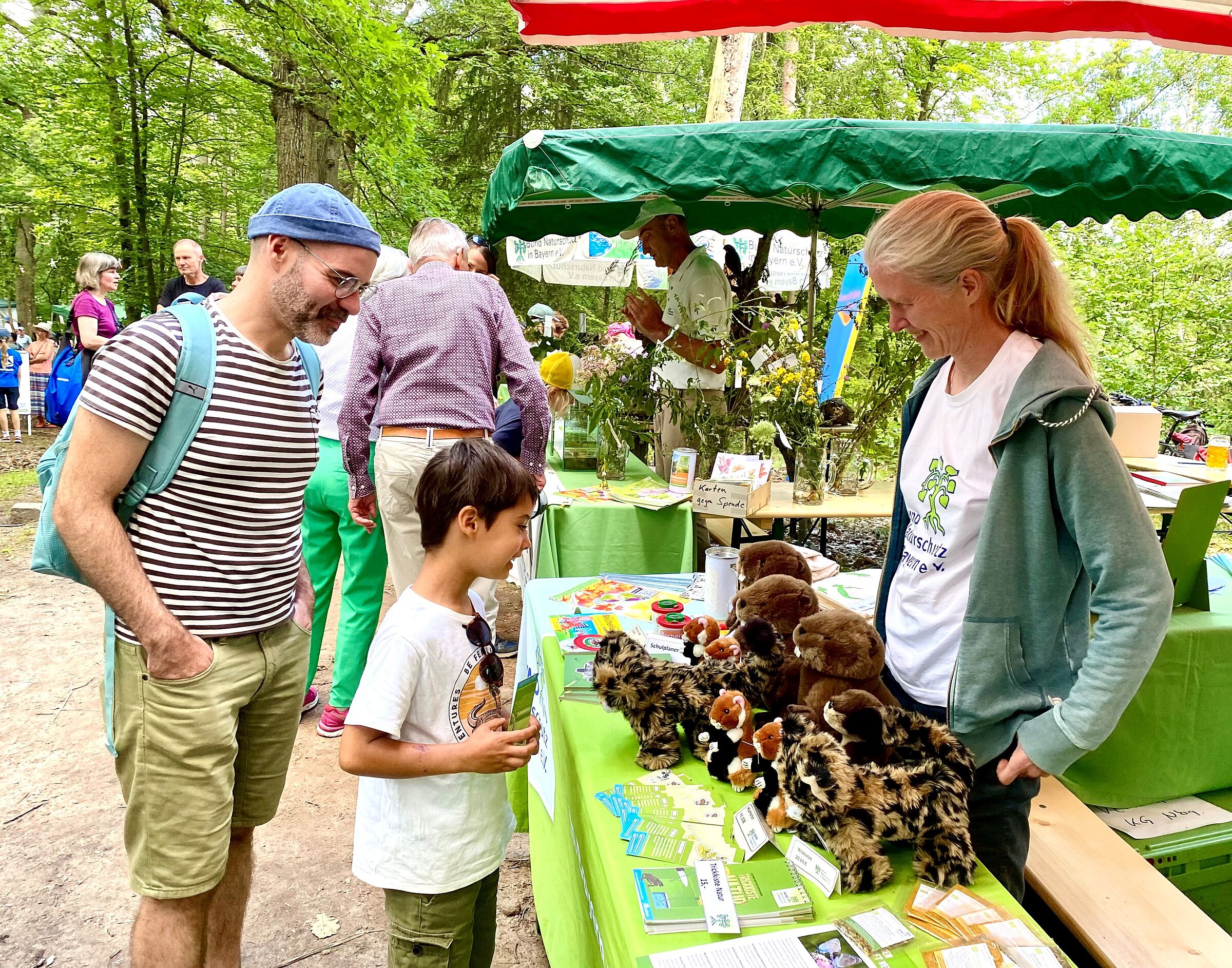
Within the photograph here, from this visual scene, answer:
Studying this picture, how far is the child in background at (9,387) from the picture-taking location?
400 inches

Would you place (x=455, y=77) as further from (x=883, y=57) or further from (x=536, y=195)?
(x=536, y=195)

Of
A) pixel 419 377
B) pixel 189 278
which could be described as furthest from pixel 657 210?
pixel 189 278

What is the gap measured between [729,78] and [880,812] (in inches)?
334

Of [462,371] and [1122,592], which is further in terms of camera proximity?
[462,371]

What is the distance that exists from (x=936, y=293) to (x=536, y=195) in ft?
9.86

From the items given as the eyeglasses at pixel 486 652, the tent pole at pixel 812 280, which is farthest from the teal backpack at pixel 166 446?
the tent pole at pixel 812 280

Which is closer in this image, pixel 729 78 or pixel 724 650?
pixel 724 650

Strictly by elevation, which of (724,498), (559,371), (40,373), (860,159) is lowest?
(40,373)

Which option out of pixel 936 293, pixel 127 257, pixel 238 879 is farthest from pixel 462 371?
pixel 127 257

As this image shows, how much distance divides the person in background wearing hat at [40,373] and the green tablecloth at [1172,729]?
1404 centimetres

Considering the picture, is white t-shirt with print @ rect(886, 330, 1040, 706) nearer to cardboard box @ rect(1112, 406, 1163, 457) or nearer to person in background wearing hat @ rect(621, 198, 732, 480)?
person in background wearing hat @ rect(621, 198, 732, 480)

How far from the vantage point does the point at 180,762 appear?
1.55 meters

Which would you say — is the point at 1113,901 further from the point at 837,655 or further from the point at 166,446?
the point at 166,446

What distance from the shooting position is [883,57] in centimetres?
1477
